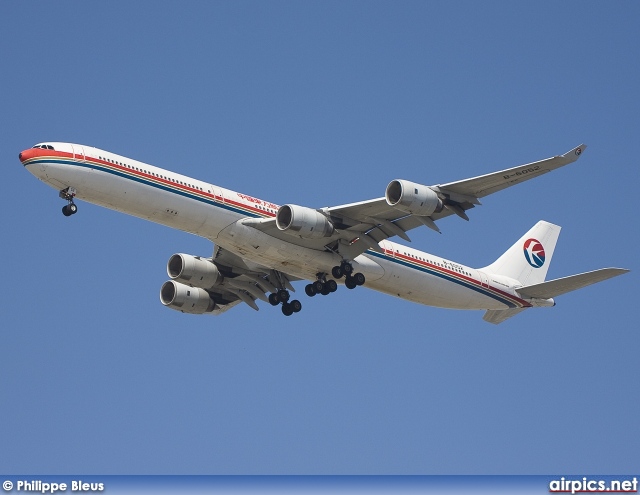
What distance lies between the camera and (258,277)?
5384 cm

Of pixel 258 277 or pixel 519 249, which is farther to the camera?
pixel 519 249

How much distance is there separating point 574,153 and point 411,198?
6697mm

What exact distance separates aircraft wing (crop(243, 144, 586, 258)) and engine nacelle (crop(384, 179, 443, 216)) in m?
0.38

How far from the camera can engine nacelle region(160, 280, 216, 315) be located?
54906mm

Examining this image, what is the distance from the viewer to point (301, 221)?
46.4m

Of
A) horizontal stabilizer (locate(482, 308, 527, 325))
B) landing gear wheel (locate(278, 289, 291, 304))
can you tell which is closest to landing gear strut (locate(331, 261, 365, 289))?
landing gear wheel (locate(278, 289, 291, 304))

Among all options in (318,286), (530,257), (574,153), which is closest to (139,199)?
(318,286)

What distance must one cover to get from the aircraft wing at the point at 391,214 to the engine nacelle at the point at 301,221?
1.91ft

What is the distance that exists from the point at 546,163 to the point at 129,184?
16835 mm

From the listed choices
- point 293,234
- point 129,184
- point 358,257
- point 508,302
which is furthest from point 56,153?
point 508,302

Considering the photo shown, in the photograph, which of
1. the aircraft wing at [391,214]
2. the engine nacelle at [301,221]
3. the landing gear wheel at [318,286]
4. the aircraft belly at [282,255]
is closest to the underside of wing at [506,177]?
the aircraft wing at [391,214]

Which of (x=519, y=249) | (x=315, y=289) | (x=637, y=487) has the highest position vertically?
(x=519, y=249)

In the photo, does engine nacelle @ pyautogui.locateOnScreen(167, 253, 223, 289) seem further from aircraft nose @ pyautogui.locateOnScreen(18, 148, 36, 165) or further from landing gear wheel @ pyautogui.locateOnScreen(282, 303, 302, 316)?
aircraft nose @ pyautogui.locateOnScreen(18, 148, 36, 165)

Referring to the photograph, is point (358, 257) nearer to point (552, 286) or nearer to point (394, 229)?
point (394, 229)
